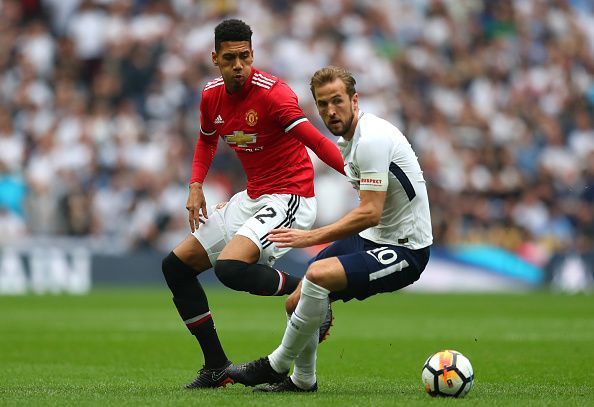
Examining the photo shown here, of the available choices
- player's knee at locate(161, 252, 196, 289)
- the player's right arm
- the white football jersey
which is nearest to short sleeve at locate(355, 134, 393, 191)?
the white football jersey

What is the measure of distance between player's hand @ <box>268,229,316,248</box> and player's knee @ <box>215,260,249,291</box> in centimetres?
60

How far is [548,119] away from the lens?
76.7 ft

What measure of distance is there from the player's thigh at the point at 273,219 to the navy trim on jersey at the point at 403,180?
91 centimetres

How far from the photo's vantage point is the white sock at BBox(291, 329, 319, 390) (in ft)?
24.6

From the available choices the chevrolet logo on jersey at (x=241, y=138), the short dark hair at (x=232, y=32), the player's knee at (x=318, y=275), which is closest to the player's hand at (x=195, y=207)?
the chevrolet logo on jersey at (x=241, y=138)

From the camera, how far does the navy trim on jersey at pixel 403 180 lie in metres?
7.21

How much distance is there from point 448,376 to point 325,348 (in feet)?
15.1

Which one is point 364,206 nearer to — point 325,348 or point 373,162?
point 373,162

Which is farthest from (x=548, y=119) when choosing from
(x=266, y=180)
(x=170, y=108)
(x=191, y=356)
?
(x=266, y=180)

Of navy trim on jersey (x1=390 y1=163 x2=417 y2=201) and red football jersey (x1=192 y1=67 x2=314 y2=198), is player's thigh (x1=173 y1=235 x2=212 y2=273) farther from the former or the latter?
navy trim on jersey (x1=390 y1=163 x2=417 y2=201)

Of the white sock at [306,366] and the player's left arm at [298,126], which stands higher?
the player's left arm at [298,126]

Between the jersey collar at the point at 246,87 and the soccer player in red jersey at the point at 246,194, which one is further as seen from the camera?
the jersey collar at the point at 246,87

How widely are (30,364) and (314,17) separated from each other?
14975mm

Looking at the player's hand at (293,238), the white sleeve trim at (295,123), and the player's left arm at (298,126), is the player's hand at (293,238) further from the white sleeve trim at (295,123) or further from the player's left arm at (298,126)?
the white sleeve trim at (295,123)
